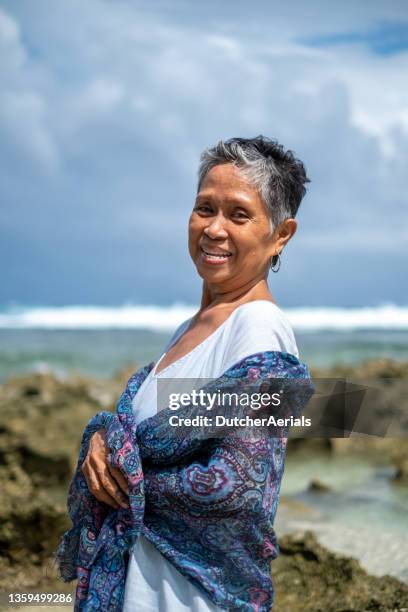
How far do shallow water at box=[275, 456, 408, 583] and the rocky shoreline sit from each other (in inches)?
8.8

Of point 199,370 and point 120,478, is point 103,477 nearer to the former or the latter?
point 120,478

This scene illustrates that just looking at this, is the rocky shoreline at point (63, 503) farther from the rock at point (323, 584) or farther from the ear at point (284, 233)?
the ear at point (284, 233)

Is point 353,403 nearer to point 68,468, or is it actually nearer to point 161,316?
point 68,468

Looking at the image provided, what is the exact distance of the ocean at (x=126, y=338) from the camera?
78.1ft

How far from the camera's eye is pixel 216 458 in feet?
6.45

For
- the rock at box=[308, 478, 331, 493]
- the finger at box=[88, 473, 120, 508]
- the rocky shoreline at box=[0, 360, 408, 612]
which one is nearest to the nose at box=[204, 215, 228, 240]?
the finger at box=[88, 473, 120, 508]

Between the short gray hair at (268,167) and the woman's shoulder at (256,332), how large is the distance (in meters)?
0.28

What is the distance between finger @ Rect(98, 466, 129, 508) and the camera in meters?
2.13

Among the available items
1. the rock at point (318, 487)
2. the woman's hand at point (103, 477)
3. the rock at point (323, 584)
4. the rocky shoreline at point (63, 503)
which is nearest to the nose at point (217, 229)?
the woman's hand at point (103, 477)

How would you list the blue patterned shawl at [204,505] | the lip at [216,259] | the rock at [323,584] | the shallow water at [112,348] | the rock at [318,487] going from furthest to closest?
1. the shallow water at [112,348]
2. the rock at [318,487]
3. the rock at [323,584]
4. the lip at [216,259]
5. the blue patterned shawl at [204,505]

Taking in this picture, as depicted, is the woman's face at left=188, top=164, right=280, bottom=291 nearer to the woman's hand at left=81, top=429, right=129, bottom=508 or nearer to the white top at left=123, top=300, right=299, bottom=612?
the white top at left=123, top=300, right=299, bottom=612

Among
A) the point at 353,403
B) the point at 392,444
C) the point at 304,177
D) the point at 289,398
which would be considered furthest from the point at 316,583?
the point at 392,444

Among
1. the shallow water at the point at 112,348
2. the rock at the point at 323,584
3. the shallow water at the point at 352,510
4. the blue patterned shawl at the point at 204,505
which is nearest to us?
the blue patterned shawl at the point at 204,505

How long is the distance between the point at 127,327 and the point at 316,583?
1396 inches
